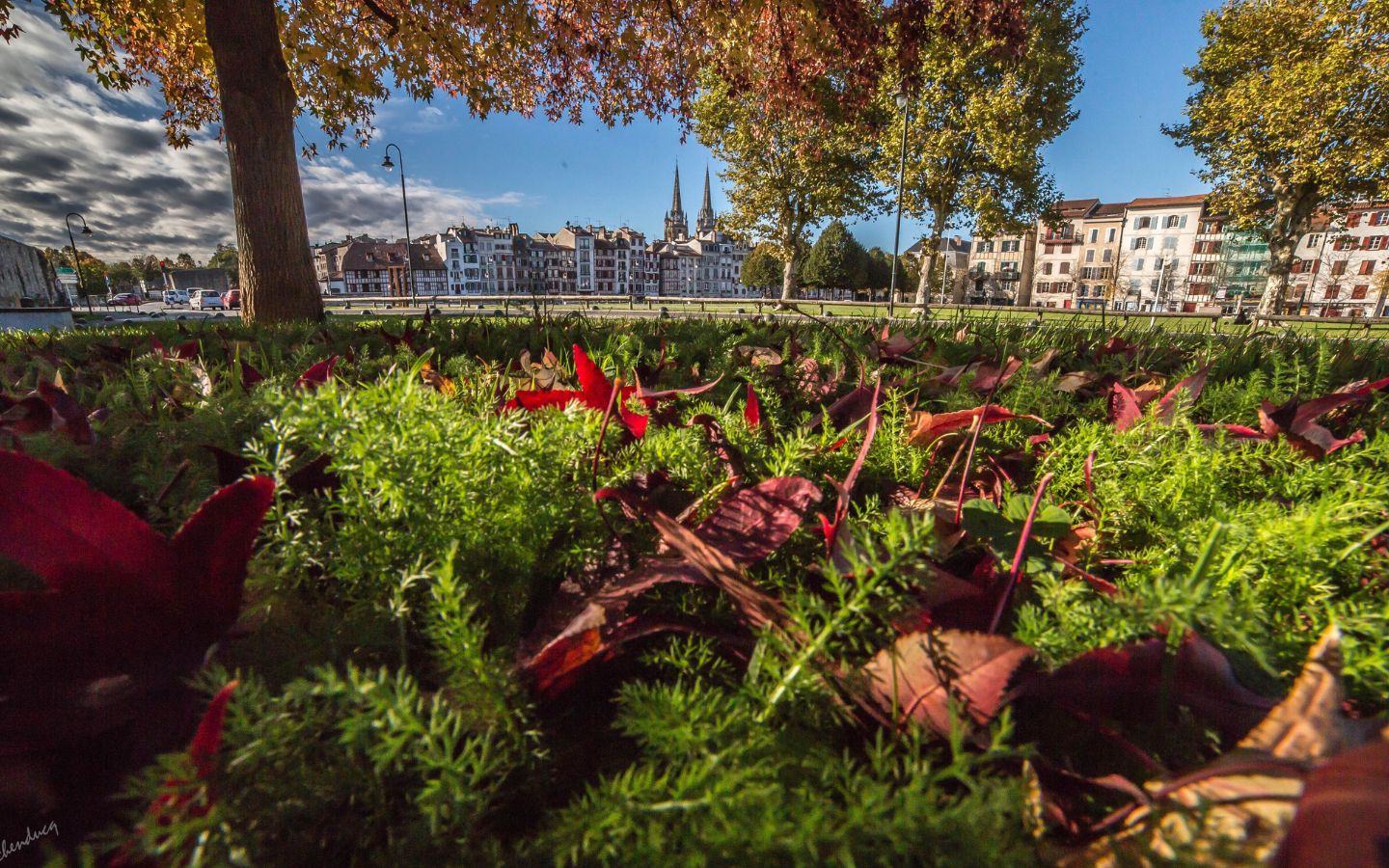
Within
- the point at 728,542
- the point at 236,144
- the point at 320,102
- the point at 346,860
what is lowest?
the point at 346,860

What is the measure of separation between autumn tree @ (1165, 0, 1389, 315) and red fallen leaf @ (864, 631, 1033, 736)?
3220 cm

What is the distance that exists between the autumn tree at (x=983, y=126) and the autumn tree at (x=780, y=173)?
2311mm

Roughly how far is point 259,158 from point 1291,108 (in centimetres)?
3254

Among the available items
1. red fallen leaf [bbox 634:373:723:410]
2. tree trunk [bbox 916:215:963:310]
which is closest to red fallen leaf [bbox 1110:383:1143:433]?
red fallen leaf [bbox 634:373:723:410]

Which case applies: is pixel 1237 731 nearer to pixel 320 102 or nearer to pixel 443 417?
pixel 443 417

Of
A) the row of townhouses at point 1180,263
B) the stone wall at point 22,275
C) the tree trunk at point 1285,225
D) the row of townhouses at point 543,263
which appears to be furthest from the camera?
the row of townhouses at point 543,263

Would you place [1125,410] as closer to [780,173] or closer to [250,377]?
[250,377]

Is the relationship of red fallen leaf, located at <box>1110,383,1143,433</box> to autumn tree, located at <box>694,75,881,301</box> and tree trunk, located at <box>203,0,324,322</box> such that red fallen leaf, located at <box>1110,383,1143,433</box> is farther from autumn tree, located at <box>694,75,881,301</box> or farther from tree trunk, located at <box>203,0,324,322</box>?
autumn tree, located at <box>694,75,881,301</box>

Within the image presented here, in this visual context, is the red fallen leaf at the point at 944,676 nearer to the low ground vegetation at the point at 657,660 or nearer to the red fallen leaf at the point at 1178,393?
the low ground vegetation at the point at 657,660

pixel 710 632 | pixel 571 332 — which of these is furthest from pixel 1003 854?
pixel 571 332

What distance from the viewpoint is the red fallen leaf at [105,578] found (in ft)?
1.55

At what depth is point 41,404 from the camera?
1.02 metres

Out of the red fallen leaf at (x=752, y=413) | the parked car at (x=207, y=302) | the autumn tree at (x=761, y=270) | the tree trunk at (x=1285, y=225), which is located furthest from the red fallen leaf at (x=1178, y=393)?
the parked car at (x=207, y=302)

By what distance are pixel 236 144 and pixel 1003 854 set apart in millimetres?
7117
